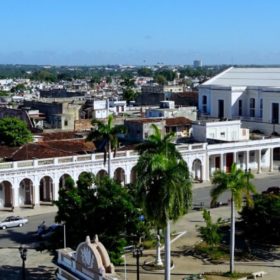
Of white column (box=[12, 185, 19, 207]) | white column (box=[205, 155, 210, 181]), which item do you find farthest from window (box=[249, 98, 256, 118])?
white column (box=[12, 185, 19, 207])

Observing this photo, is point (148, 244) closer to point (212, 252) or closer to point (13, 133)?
point (212, 252)

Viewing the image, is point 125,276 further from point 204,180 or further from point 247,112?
point 247,112

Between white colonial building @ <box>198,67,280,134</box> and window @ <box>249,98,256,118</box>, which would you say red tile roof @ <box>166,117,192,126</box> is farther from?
window @ <box>249,98,256,118</box>

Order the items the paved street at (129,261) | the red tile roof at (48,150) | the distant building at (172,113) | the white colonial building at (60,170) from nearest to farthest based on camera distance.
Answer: the paved street at (129,261), the white colonial building at (60,170), the red tile roof at (48,150), the distant building at (172,113)

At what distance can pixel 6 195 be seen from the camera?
55406 mm

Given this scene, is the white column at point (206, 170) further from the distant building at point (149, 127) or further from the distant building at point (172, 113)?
the distant building at point (172, 113)

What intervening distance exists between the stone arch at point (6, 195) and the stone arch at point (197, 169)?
1859cm

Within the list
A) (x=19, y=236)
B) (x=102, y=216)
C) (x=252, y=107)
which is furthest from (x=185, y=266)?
(x=252, y=107)

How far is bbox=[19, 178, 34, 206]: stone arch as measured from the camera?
182 ft

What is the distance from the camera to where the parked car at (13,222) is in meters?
47.7

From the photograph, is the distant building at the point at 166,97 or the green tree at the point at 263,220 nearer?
the green tree at the point at 263,220

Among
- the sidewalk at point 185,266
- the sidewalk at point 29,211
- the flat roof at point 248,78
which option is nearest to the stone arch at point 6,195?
the sidewalk at point 29,211

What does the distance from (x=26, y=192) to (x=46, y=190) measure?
1.91 metres

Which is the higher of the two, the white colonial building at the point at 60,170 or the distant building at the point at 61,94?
the distant building at the point at 61,94
